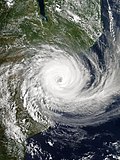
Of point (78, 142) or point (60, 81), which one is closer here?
point (78, 142)

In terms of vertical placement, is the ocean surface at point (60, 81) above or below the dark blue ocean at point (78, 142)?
above

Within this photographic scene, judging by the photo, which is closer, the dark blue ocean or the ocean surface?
the dark blue ocean

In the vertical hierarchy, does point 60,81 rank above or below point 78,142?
above

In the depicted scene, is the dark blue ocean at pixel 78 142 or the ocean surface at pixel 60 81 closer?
the dark blue ocean at pixel 78 142

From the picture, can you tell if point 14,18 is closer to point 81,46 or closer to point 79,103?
point 81,46

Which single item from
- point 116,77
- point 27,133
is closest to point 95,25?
point 116,77

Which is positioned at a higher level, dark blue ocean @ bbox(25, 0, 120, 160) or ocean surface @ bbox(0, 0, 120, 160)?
ocean surface @ bbox(0, 0, 120, 160)
